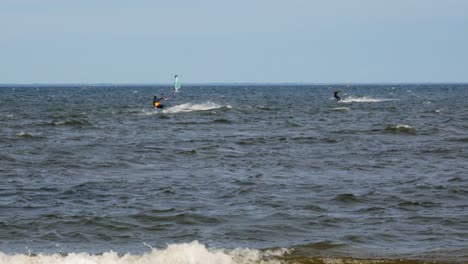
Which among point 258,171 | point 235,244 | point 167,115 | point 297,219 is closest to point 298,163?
point 258,171

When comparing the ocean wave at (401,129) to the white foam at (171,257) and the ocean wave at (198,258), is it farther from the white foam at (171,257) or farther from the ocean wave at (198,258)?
the white foam at (171,257)

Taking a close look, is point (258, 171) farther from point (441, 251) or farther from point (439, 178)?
point (441, 251)

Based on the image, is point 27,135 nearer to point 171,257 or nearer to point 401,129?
point 401,129

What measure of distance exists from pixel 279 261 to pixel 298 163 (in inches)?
515

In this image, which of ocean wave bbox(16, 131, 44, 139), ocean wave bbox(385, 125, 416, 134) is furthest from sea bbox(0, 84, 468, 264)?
ocean wave bbox(385, 125, 416, 134)

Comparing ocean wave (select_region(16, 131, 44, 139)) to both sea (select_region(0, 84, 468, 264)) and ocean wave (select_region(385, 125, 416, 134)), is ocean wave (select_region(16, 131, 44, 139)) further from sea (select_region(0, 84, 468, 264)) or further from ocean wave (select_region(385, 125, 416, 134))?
ocean wave (select_region(385, 125, 416, 134))

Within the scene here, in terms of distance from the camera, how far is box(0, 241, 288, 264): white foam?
13484 millimetres

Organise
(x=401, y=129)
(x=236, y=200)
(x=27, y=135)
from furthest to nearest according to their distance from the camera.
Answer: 1. (x=401, y=129)
2. (x=27, y=135)
3. (x=236, y=200)

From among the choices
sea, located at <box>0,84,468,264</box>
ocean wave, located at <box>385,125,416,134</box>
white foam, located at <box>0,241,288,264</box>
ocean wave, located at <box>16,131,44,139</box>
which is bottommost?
ocean wave, located at <box>16,131,44,139</box>

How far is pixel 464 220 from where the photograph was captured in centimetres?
1706

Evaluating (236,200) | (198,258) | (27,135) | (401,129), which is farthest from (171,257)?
(401,129)

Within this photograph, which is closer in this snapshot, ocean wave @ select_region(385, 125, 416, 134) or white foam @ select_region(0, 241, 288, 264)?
white foam @ select_region(0, 241, 288, 264)

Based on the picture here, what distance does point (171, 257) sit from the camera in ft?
45.3

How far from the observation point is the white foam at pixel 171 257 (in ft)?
44.2
